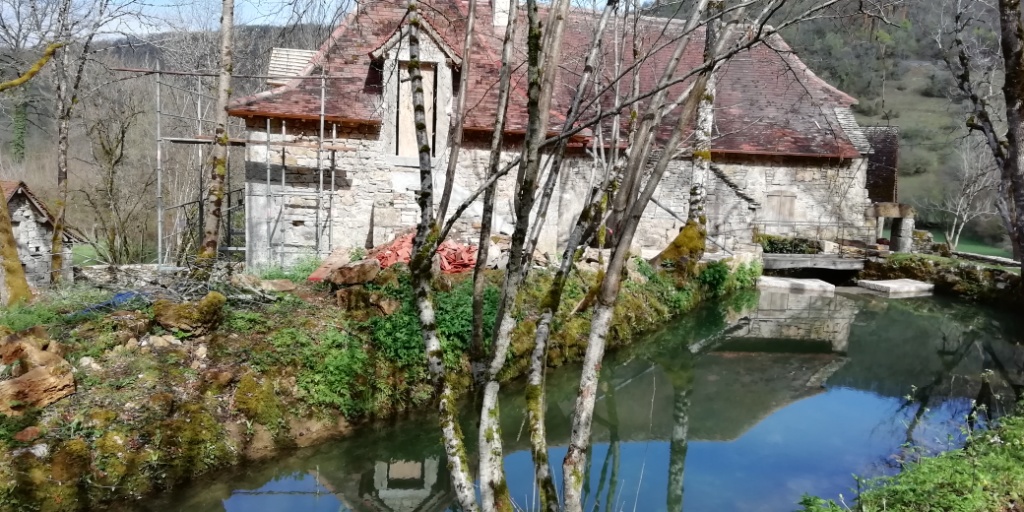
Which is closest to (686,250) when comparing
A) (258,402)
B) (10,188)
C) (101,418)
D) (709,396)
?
(709,396)

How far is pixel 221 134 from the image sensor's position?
6605 mm

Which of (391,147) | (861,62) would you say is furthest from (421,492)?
(861,62)

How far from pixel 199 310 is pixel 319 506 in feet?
7.66

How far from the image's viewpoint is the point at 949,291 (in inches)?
539

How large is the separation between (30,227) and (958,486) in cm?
1629

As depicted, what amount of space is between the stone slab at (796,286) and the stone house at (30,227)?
14716 millimetres

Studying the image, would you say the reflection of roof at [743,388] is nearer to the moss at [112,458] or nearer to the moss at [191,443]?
the moss at [191,443]

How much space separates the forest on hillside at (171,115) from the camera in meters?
9.10

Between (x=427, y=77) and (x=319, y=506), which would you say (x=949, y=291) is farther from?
(x=319, y=506)

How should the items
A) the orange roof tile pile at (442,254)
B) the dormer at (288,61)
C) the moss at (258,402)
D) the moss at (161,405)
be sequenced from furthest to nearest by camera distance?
the dormer at (288,61) → the orange roof tile pile at (442,254) → the moss at (258,402) → the moss at (161,405)

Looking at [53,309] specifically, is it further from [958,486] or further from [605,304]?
[958,486]

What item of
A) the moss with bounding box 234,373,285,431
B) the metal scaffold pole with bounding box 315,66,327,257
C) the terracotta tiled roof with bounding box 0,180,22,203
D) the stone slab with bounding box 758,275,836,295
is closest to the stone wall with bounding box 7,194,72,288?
the terracotta tiled roof with bounding box 0,180,22,203

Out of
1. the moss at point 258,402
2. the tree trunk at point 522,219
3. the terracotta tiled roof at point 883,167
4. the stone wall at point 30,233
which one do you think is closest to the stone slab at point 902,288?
the terracotta tiled roof at point 883,167

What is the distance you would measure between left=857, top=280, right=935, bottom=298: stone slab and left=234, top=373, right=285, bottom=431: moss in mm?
13243
